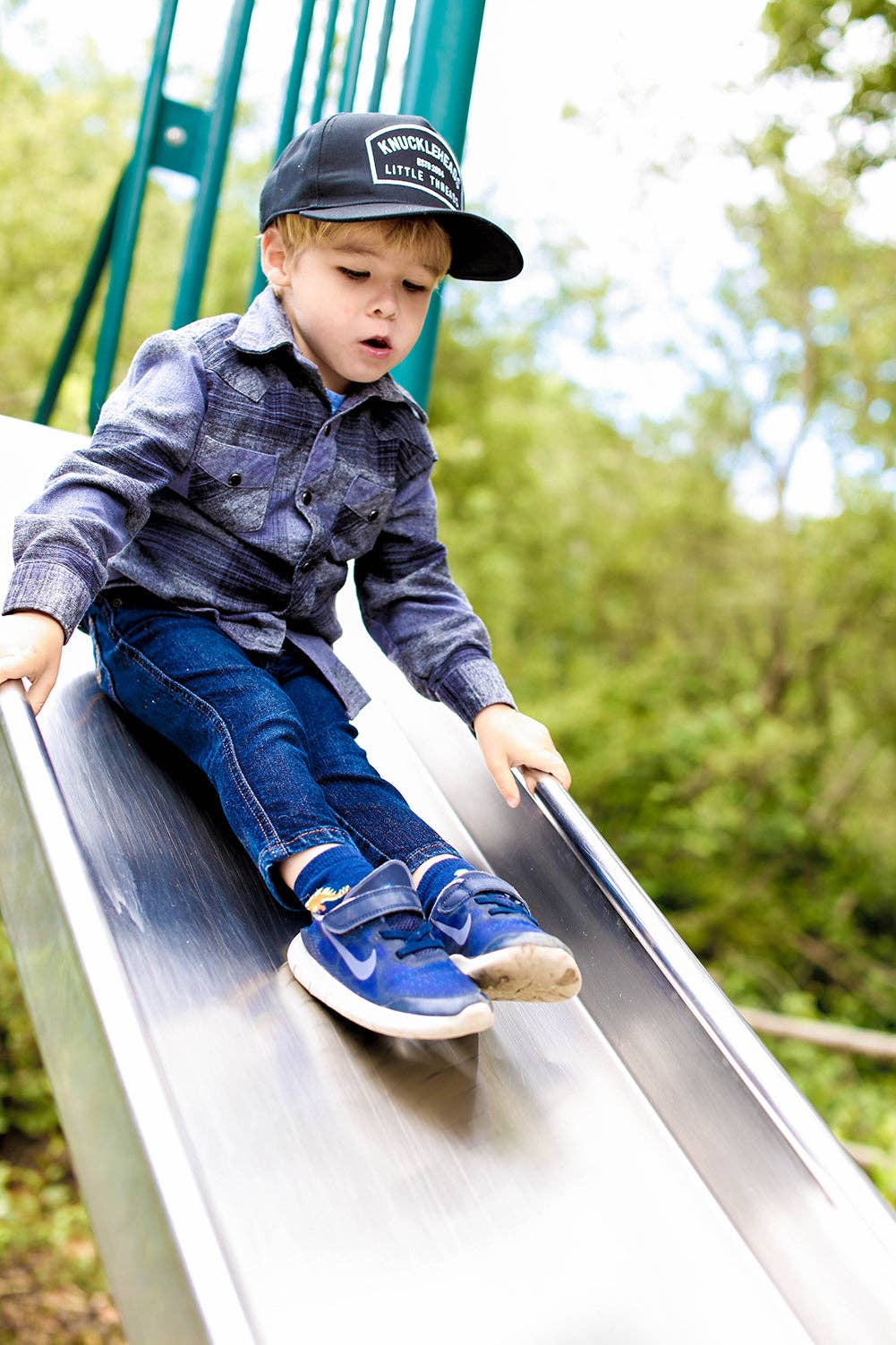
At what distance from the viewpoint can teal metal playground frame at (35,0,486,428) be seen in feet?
8.68

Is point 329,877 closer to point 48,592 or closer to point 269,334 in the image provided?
point 48,592

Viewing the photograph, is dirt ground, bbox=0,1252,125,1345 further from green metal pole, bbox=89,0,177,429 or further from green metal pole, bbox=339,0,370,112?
green metal pole, bbox=339,0,370,112

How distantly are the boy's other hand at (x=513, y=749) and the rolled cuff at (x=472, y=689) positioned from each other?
1cm

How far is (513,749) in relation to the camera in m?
1.64

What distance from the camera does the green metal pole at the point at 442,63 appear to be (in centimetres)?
264

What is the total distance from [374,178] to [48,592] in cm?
66

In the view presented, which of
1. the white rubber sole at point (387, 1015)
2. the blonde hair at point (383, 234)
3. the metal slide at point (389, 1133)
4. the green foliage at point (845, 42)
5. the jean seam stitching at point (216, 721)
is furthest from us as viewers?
the green foliage at point (845, 42)

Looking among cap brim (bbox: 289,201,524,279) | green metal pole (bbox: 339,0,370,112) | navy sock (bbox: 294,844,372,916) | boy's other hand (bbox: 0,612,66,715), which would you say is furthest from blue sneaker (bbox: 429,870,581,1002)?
green metal pole (bbox: 339,0,370,112)

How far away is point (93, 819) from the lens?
1.44m

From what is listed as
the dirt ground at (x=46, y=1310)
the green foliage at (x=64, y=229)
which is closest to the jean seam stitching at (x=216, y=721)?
the dirt ground at (x=46, y=1310)

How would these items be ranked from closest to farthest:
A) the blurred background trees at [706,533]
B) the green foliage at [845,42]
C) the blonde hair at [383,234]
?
the blonde hair at [383,234]
the green foliage at [845,42]
the blurred background trees at [706,533]

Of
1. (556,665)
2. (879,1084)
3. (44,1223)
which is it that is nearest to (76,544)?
(44,1223)

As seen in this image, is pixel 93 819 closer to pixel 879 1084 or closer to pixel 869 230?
pixel 879 1084

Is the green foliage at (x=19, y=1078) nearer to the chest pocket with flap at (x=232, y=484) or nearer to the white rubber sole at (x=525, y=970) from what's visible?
the chest pocket with flap at (x=232, y=484)
